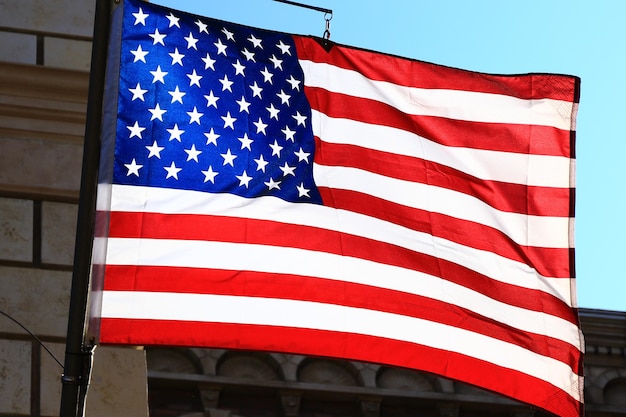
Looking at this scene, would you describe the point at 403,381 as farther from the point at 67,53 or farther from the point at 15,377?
the point at 15,377

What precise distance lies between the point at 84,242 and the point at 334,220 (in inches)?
61.4

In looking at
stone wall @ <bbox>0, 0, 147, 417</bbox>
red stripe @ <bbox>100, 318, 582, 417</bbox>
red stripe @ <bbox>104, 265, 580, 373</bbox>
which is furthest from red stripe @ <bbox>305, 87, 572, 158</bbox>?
stone wall @ <bbox>0, 0, 147, 417</bbox>

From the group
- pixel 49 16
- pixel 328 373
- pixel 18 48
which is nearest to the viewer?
pixel 18 48

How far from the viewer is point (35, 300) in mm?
8344

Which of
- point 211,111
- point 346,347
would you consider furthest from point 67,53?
point 346,347

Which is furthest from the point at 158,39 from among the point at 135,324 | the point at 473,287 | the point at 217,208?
the point at 473,287

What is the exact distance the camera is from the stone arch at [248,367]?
60.4 ft

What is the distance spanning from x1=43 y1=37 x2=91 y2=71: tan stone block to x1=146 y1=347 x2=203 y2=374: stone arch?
31.2 feet

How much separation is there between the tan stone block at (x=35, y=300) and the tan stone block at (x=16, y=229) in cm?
10

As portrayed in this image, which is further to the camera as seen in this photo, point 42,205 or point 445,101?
point 42,205

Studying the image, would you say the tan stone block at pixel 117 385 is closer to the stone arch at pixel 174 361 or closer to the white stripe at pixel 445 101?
the white stripe at pixel 445 101

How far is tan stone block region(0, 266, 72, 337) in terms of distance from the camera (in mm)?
8266

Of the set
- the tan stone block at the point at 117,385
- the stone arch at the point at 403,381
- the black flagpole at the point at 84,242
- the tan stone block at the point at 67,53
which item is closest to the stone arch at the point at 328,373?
the stone arch at the point at 403,381

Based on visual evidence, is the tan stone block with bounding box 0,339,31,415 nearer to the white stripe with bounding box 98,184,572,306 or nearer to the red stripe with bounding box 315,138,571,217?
the white stripe with bounding box 98,184,572,306
